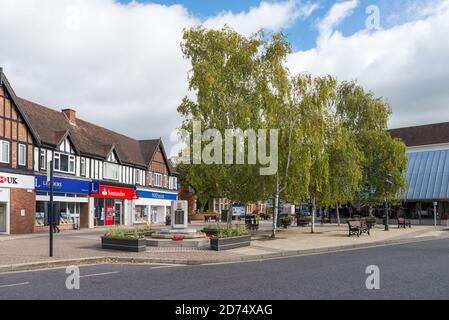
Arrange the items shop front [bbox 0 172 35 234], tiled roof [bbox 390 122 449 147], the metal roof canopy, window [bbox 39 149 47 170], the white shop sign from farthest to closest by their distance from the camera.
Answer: tiled roof [bbox 390 122 449 147], the metal roof canopy, window [bbox 39 149 47 170], shop front [bbox 0 172 35 234], the white shop sign

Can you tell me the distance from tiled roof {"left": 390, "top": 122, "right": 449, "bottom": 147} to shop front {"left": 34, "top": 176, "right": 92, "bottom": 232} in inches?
1838

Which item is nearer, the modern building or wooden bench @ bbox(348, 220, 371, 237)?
wooden bench @ bbox(348, 220, 371, 237)

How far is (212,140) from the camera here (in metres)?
25.7

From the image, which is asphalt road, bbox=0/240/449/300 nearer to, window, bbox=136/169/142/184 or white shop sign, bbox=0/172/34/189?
white shop sign, bbox=0/172/34/189

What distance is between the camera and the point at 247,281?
11.5m

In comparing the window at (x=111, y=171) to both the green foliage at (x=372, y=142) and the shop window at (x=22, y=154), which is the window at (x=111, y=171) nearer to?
the shop window at (x=22, y=154)

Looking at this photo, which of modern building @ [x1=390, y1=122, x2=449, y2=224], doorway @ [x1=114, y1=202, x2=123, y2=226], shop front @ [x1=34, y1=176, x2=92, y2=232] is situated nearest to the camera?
shop front @ [x1=34, y1=176, x2=92, y2=232]

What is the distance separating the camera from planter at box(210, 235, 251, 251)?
18.9 meters

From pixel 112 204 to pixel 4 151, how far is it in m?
15.0

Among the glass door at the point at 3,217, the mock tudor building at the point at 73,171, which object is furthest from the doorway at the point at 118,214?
the glass door at the point at 3,217

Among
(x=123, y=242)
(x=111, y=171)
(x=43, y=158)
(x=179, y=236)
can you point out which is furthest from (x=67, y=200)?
(x=123, y=242)

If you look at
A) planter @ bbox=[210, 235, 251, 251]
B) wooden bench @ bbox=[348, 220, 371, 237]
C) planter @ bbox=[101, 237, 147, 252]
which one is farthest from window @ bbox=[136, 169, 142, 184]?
planter @ bbox=[210, 235, 251, 251]
